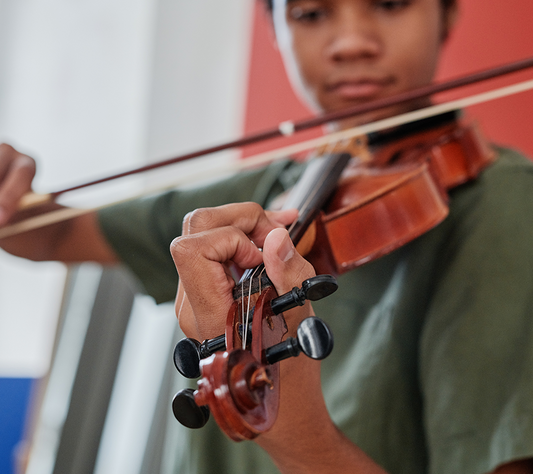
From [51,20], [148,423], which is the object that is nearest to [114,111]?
[51,20]

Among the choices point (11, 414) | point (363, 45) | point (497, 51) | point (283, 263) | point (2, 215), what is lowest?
point (11, 414)

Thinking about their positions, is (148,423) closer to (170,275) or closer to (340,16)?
(170,275)

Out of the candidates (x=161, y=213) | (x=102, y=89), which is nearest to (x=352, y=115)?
(x=161, y=213)

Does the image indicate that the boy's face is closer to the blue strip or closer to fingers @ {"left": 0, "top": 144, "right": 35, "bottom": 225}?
fingers @ {"left": 0, "top": 144, "right": 35, "bottom": 225}

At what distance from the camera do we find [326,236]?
1.55ft

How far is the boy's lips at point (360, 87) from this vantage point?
63 cm

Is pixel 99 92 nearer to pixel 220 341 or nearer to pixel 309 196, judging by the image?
pixel 309 196

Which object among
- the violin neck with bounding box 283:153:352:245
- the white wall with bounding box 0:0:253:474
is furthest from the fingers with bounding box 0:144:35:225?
the white wall with bounding box 0:0:253:474

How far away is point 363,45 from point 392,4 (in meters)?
0.06

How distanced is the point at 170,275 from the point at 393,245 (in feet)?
0.86

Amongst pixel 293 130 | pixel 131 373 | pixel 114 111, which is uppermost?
pixel 114 111

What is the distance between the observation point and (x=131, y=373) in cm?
106

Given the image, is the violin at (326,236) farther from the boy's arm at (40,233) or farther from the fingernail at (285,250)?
the boy's arm at (40,233)

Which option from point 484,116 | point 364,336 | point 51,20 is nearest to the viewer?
point 364,336
